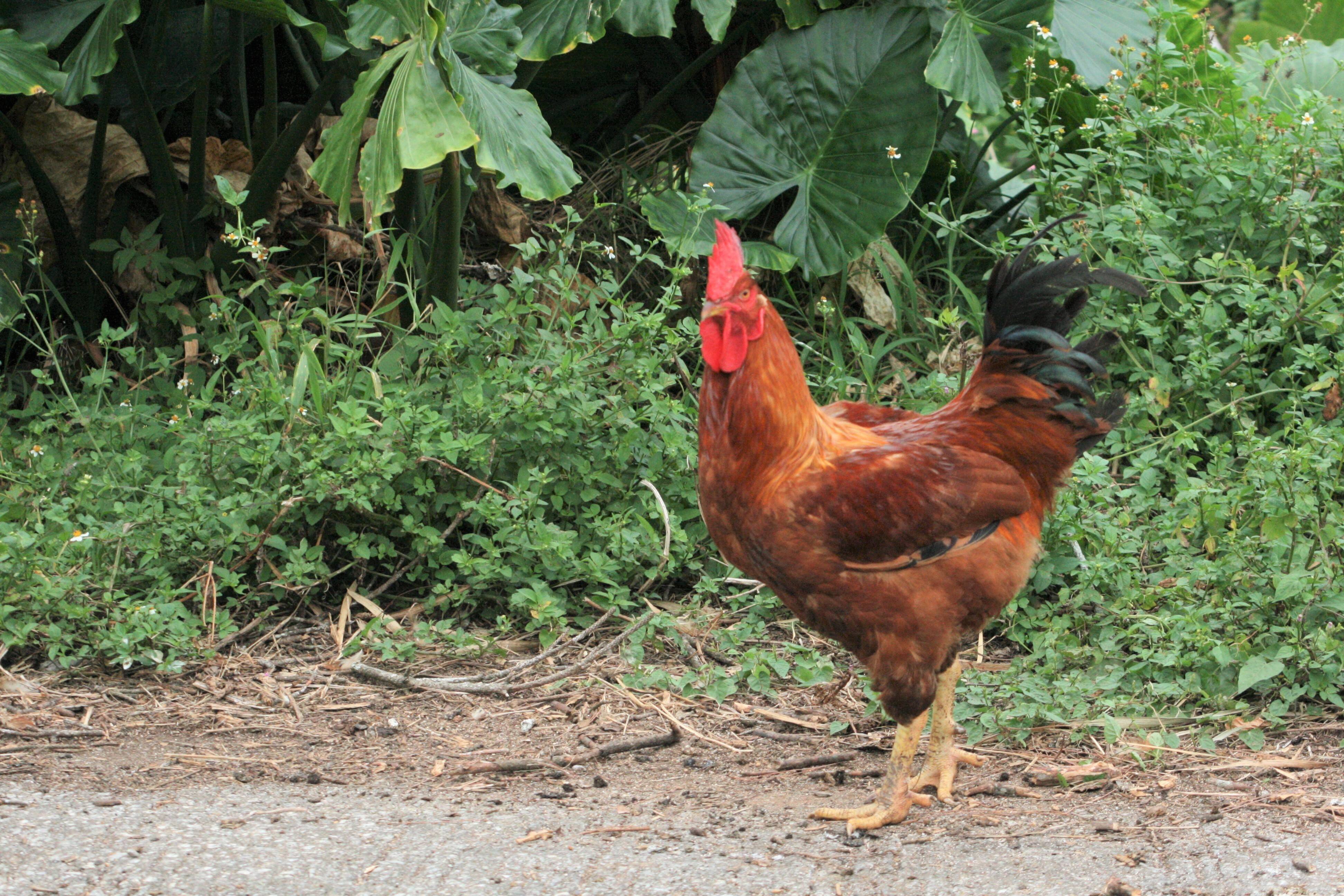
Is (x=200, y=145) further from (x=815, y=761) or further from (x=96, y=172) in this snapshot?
(x=815, y=761)

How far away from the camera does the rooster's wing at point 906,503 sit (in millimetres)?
2971

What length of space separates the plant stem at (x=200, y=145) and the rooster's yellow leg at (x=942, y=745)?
155 inches

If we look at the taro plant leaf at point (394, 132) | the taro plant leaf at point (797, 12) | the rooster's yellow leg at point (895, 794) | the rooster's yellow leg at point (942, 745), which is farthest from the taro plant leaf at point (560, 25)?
the rooster's yellow leg at point (895, 794)

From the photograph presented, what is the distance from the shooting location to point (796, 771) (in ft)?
11.3

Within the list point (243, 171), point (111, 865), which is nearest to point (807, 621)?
point (111, 865)

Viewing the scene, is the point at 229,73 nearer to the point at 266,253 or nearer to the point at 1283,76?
the point at 266,253

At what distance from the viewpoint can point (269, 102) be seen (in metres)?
5.25

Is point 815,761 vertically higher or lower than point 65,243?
lower

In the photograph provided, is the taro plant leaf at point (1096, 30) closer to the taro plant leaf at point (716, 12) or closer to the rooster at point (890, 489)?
the taro plant leaf at point (716, 12)

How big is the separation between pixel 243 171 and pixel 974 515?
415 cm

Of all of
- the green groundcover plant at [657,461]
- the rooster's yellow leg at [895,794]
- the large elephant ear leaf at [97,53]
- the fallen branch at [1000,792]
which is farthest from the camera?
the large elephant ear leaf at [97,53]

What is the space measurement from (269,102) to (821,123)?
2.53 m

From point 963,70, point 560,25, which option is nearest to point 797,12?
point 963,70

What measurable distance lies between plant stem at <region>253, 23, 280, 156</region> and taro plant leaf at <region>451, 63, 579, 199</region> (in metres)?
1.26
